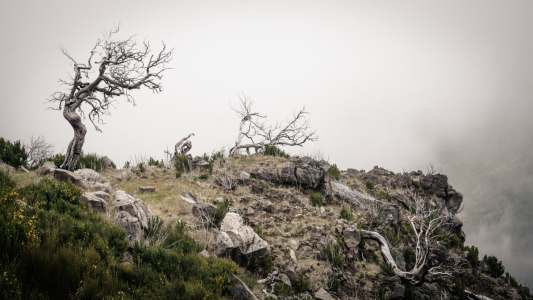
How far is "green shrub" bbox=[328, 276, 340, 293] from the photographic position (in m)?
5.85

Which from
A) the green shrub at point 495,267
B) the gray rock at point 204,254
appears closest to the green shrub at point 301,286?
the gray rock at point 204,254

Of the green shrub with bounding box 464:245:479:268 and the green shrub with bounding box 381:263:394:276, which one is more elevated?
the green shrub with bounding box 464:245:479:268

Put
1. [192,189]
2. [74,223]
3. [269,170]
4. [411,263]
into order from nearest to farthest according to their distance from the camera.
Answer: [74,223] → [411,263] → [192,189] → [269,170]

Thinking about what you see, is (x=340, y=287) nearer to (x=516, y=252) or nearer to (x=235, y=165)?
(x=235, y=165)

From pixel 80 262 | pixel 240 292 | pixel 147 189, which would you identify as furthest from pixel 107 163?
pixel 240 292

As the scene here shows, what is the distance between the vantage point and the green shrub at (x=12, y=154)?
10.2 m

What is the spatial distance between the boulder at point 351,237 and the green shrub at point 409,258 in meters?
1.75

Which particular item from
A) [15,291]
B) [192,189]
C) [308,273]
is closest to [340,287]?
[308,273]

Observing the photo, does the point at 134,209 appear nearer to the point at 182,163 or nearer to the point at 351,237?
the point at 182,163

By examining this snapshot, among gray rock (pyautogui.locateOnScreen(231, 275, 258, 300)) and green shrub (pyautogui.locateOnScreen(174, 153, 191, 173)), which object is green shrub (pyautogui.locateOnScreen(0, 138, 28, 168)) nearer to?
green shrub (pyautogui.locateOnScreen(174, 153, 191, 173))

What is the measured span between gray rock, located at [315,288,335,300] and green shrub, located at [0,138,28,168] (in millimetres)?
13065

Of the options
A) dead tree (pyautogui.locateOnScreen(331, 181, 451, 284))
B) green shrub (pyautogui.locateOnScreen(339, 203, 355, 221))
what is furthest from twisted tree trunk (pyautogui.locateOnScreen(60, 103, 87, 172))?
dead tree (pyautogui.locateOnScreen(331, 181, 451, 284))

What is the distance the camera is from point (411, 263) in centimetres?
747

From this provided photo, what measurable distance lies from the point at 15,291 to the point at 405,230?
→ 1010 centimetres
